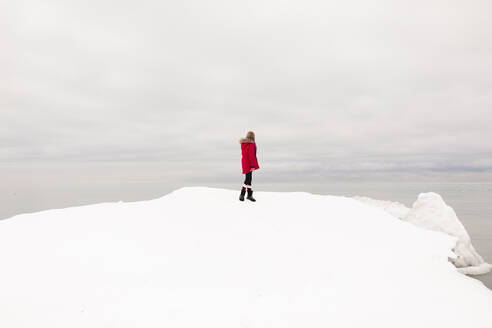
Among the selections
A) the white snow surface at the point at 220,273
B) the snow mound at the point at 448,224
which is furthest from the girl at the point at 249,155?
the snow mound at the point at 448,224

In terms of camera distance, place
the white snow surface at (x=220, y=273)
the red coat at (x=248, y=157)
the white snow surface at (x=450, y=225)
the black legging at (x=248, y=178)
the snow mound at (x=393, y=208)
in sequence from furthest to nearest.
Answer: the snow mound at (x=393, y=208) → the black legging at (x=248, y=178) → the red coat at (x=248, y=157) → the white snow surface at (x=450, y=225) → the white snow surface at (x=220, y=273)

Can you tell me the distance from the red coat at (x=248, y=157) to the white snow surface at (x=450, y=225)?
8.70m

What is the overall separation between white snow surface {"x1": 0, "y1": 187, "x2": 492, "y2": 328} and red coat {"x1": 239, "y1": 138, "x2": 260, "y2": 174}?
6.86ft

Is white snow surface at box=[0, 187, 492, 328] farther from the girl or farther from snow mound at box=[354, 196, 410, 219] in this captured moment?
snow mound at box=[354, 196, 410, 219]

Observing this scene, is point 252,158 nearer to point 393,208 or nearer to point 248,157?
point 248,157

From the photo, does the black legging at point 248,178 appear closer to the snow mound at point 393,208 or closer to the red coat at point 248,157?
the red coat at point 248,157

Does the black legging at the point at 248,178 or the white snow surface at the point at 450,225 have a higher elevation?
the black legging at the point at 248,178

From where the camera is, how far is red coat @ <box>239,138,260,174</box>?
40.5 feet

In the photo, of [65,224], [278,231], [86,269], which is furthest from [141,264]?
[278,231]

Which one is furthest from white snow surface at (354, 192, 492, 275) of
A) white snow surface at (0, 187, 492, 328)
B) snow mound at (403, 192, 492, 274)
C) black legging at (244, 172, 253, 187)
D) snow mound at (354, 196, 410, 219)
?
black legging at (244, 172, 253, 187)

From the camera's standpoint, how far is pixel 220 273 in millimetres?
7027

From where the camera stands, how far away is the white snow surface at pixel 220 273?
5.46 meters

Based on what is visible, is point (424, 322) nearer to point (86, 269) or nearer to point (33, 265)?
point (86, 269)

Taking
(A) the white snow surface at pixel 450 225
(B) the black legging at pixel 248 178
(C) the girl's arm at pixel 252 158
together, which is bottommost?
(A) the white snow surface at pixel 450 225
